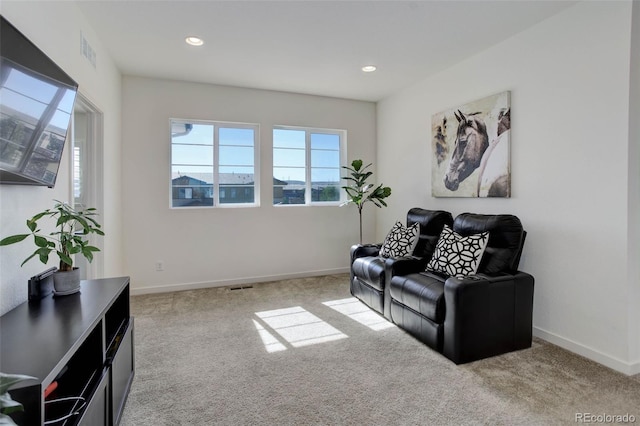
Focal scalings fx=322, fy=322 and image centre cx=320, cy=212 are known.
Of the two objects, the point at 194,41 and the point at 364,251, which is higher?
the point at 194,41

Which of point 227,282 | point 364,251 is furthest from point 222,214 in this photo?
point 364,251

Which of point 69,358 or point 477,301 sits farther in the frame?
point 477,301

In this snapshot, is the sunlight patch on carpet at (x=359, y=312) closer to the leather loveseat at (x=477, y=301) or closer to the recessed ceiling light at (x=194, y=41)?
the leather loveseat at (x=477, y=301)

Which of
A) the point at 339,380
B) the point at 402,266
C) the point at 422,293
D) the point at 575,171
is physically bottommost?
the point at 339,380

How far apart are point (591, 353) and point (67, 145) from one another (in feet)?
13.2

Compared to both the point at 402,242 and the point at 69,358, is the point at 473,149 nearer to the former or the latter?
the point at 402,242

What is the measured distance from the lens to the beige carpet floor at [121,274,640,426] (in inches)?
69.2

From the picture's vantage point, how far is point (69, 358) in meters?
1.14

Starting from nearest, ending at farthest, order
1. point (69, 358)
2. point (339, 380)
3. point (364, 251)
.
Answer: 1. point (69, 358)
2. point (339, 380)
3. point (364, 251)

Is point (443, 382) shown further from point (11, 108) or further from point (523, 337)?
point (11, 108)

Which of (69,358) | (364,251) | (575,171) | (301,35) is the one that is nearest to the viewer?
(69,358)

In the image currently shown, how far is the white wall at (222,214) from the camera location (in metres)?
3.91

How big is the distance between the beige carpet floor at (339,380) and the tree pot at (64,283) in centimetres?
73

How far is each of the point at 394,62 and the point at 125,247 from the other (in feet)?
12.4
